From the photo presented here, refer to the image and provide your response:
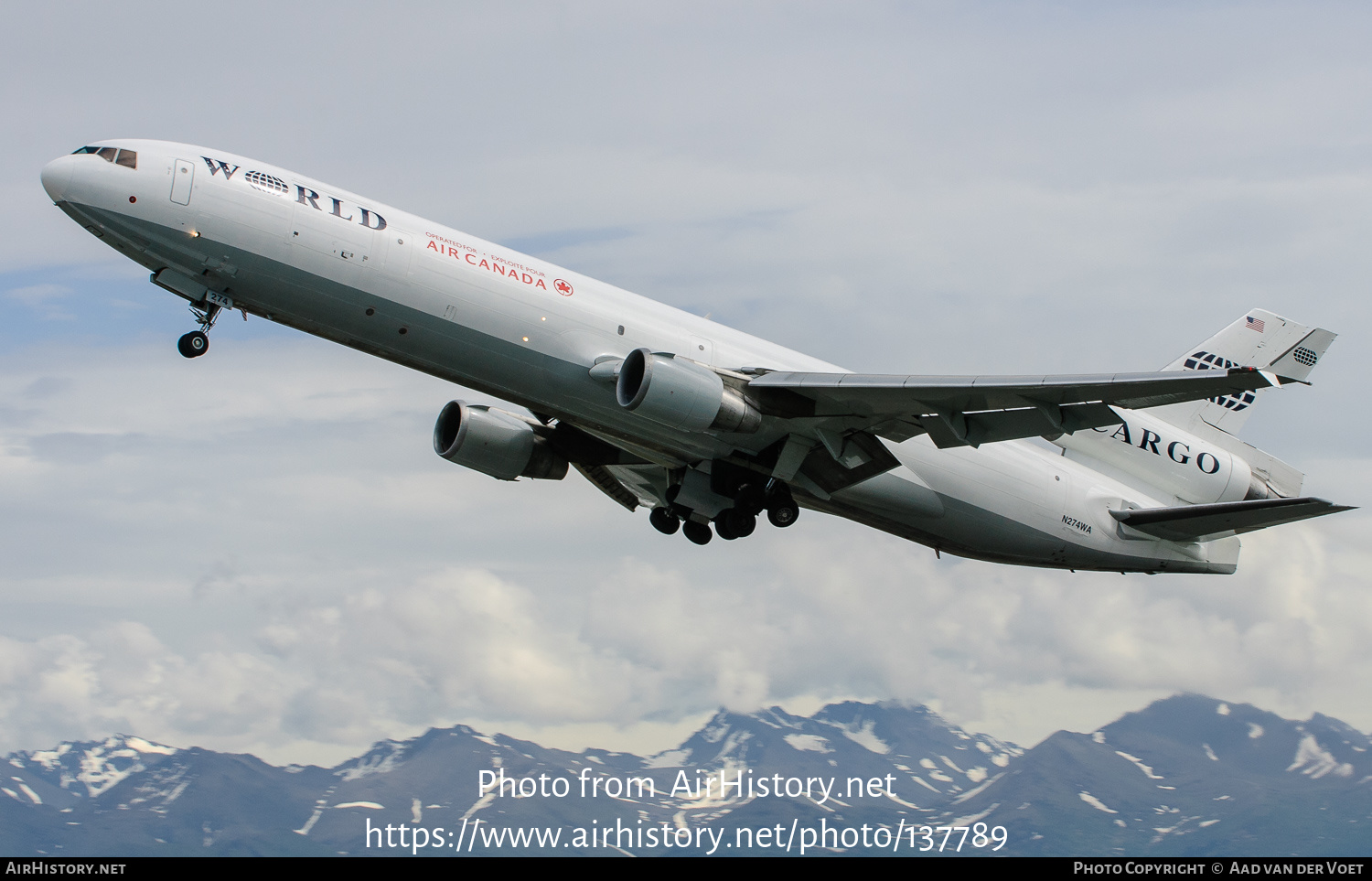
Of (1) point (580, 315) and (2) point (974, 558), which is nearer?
(1) point (580, 315)

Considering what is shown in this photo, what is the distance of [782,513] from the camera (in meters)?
35.9

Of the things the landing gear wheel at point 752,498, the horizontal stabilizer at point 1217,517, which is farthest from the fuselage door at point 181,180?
the horizontal stabilizer at point 1217,517

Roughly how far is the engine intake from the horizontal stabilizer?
17.1 meters

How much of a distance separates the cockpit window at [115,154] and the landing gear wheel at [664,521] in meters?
18.1

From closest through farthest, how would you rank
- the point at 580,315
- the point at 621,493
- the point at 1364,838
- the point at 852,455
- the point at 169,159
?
1. the point at 169,159
2. the point at 580,315
3. the point at 852,455
4. the point at 621,493
5. the point at 1364,838

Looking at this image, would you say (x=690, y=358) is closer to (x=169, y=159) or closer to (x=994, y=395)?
(x=994, y=395)

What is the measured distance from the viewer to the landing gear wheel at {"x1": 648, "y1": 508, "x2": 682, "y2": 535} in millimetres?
40781

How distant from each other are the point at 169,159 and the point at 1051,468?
2479 centimetres

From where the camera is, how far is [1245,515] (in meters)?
36.5

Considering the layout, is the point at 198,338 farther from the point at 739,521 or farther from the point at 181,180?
the point at 739,521

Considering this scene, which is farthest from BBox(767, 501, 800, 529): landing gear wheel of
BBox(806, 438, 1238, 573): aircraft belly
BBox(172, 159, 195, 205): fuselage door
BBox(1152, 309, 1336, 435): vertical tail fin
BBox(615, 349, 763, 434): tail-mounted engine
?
BBox(172, 159, 195, 205): fuselage door

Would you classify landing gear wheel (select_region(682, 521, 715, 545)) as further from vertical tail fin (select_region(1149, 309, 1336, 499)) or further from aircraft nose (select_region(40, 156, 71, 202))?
aircraft nose (select_region(40, 156, 71, 202))

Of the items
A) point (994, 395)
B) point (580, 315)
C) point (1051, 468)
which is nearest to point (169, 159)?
point (580, 315)

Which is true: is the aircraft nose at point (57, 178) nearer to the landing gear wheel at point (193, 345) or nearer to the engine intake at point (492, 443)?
the landing gear wheel at point (193, 345)
